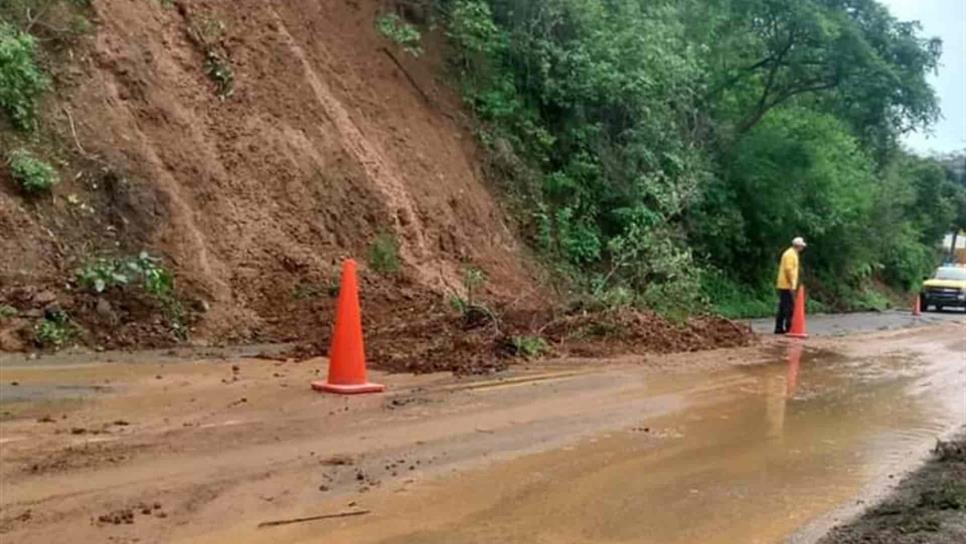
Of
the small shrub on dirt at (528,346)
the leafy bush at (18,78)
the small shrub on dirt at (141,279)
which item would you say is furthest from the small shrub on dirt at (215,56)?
the small shrub on dirt at (528,346)

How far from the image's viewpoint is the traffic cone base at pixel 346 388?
9.34 m

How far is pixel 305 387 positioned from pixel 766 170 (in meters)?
20.9

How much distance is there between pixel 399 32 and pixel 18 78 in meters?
8.73

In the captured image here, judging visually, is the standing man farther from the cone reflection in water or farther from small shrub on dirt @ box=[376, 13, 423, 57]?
small shrub on dirt @ box=[376, 13, 423, 57]

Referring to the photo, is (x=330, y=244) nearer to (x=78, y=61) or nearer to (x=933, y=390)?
(x=78, y=61)

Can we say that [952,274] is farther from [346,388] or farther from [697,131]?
[346,388]

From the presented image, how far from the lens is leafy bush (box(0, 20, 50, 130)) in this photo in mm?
12984

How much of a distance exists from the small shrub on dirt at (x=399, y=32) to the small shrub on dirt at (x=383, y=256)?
5706 millimetres

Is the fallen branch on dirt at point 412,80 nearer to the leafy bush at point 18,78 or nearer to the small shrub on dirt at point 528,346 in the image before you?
the leafy bush at point 18,78

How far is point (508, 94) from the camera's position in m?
22.0

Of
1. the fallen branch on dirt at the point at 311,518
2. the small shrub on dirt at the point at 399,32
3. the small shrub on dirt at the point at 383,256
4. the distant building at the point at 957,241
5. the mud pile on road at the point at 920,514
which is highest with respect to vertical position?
the small shrub on dirt at the point at 399,32

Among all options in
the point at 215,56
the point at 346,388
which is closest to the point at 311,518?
the point at 346,388

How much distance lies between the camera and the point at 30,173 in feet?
40.9

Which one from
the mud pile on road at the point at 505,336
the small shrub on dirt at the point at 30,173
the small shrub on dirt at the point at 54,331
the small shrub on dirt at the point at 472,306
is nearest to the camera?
the small shrub on dirt at the point at 54,331
